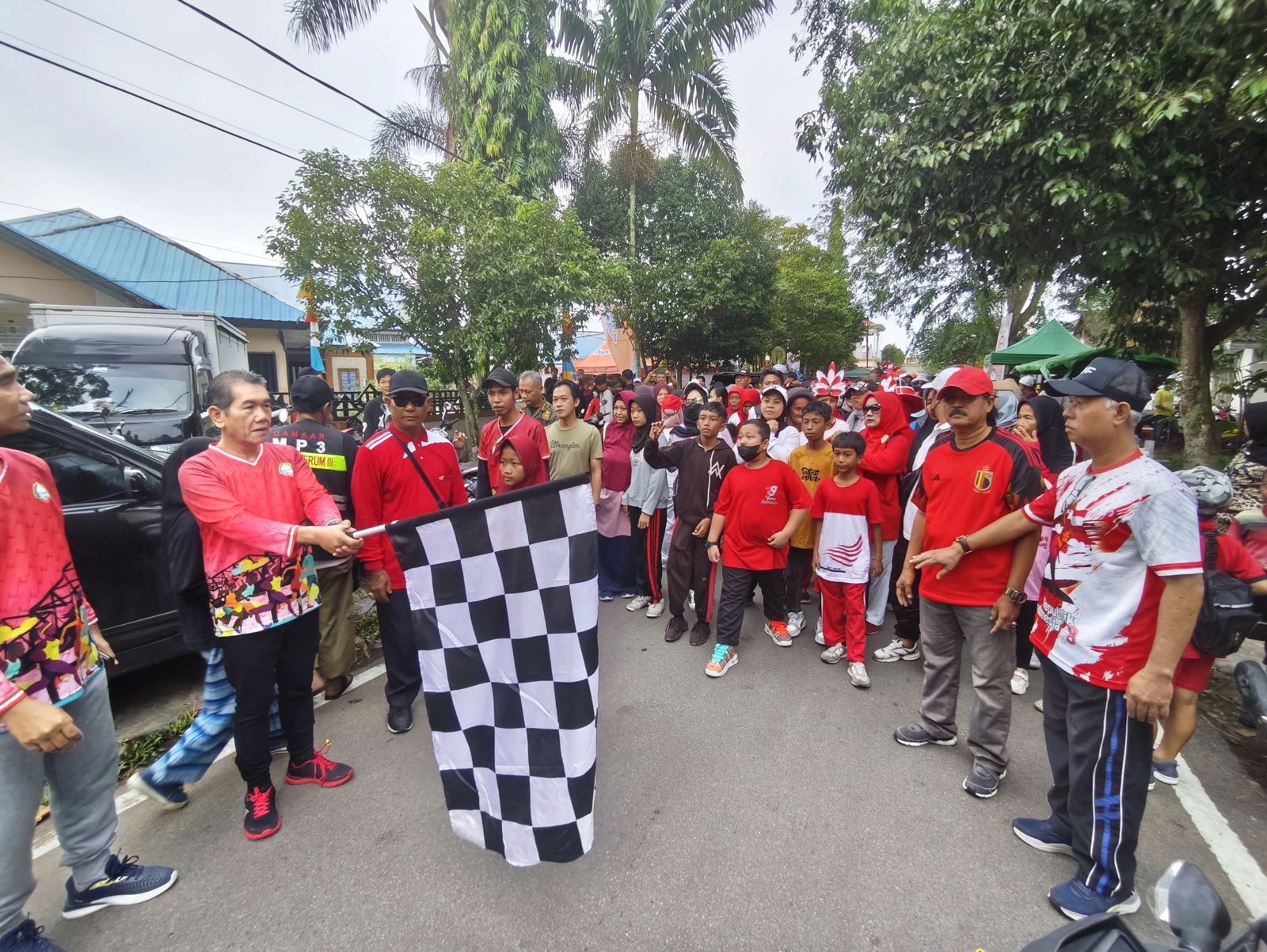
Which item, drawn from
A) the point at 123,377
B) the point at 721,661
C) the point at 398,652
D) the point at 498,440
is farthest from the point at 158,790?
the point at 123,377

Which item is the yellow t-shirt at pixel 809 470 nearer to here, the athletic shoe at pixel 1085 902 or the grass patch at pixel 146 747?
the athletic shoe at pixel 1085 902

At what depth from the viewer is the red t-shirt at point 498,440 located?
396cm

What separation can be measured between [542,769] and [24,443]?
10.2 ft

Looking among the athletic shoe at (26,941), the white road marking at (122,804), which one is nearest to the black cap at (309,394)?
the white road marking at (122,804)

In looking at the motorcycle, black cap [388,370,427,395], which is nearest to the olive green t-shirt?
black cap [388,370,427,395]

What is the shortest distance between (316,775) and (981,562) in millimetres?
3174

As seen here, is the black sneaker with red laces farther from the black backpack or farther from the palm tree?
the palm tree

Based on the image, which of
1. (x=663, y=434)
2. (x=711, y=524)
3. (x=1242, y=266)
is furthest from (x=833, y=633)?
(x=1242, y=266)

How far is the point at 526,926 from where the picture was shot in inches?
78.8

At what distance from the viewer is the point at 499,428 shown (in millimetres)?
4168

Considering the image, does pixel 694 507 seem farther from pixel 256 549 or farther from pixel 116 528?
pixel 116 528

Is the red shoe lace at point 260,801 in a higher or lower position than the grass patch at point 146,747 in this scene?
higher

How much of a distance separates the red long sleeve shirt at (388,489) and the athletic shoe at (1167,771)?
368cm

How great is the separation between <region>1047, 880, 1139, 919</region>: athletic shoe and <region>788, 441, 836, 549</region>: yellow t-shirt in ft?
8.25
